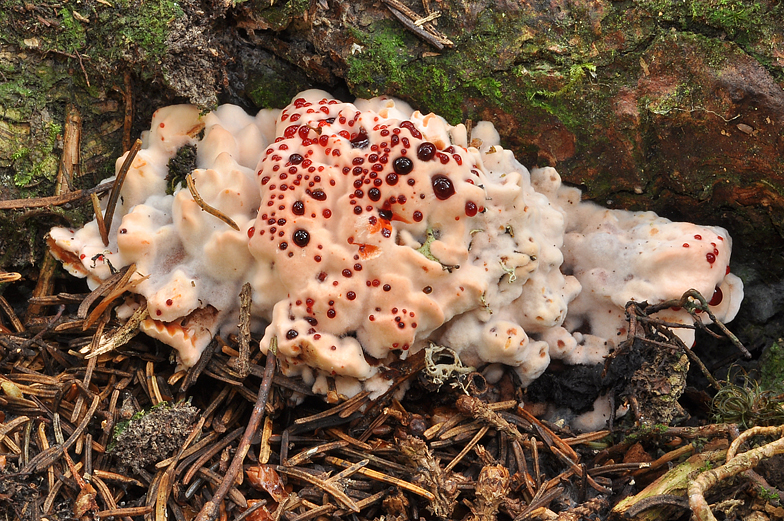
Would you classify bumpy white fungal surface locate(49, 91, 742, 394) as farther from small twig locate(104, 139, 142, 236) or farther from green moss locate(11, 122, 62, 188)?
green moss locate(11, 122, 62, 188)

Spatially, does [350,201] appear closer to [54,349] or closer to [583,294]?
[583,294]

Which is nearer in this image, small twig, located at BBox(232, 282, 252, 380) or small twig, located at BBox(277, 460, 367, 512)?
small twig, located at BBox(277, 460, 367, 512)

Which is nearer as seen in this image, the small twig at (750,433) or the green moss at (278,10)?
the small twig at (750,433)

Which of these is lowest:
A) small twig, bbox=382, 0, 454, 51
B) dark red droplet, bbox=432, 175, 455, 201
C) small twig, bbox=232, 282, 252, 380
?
small twig, bbox=232, 282, 252, 380

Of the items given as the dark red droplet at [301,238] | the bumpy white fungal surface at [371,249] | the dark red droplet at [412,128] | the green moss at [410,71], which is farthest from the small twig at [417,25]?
the dark red droplet at [301,238]

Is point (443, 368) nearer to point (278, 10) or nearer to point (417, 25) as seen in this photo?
point (417, 25)

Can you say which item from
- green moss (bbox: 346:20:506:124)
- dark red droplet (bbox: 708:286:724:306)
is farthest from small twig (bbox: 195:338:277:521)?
dark red droplet (bbox: 708:286:724:306)

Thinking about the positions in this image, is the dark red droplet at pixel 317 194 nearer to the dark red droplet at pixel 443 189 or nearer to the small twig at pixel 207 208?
the small twig at pixel 207 208
